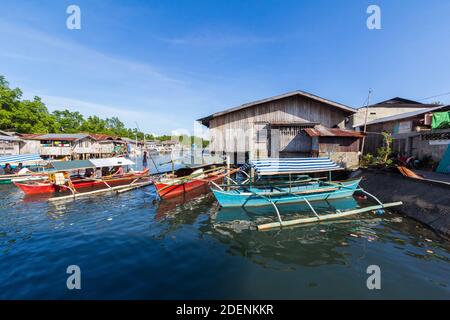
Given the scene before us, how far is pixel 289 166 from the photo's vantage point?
1177cm

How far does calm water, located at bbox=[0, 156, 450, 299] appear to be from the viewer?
5.38m

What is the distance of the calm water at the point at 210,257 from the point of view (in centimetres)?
538

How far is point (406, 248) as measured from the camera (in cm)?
735

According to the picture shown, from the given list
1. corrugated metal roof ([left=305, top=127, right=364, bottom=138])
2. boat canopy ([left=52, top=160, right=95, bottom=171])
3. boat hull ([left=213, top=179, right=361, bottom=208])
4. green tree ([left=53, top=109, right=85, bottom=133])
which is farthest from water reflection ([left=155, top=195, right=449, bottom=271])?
green tree ([left=53, top=109, right=85, bottom=133])

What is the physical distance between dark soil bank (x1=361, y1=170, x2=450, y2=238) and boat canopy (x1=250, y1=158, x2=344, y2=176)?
3.74 metres

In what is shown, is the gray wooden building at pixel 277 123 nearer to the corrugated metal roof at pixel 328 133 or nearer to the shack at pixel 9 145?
the corrugated metal roof at pixel 328 133

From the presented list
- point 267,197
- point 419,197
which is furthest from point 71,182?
point 419,197

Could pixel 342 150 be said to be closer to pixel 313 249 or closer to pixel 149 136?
pixel 313 249

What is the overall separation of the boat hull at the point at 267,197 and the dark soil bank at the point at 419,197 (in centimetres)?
212

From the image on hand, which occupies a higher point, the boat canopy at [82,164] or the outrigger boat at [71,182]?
the boat canopy at [82,164]

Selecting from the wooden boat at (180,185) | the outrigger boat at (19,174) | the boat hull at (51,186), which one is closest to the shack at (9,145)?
the outrigger boat at (19,174)

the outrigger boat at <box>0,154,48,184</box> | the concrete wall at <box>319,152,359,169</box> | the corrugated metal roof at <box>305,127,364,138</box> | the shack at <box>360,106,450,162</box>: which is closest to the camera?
the shack at <box>360,106,450,162</box>

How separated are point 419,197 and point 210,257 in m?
11.2

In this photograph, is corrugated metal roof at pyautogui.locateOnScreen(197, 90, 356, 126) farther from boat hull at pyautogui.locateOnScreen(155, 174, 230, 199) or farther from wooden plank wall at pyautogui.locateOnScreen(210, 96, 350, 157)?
boat hull at pyautogui.locateOnScreen(155, 174, 230, 199)
